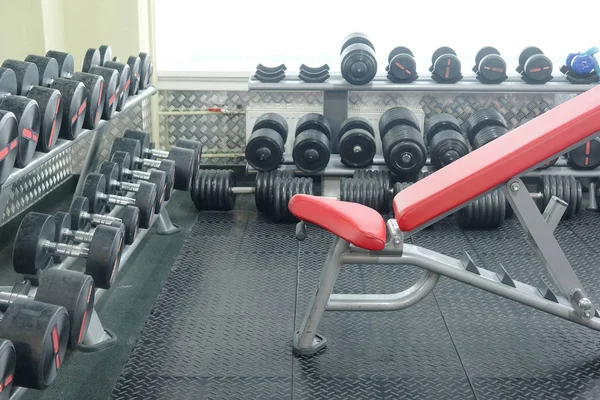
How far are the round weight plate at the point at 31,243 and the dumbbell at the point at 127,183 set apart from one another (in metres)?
0.59

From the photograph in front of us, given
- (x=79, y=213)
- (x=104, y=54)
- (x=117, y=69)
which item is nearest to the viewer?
(x=79, y=213)

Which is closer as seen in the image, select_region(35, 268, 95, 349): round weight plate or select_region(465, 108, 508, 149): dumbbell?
select_region(35, 268, 95, 349): round weight plate

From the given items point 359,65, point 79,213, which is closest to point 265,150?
point 359,65

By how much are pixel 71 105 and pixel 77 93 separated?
2.6 inches

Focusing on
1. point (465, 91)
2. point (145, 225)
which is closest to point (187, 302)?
point (145, 225)

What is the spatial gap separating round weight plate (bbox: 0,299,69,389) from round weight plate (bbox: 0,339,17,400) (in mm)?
38

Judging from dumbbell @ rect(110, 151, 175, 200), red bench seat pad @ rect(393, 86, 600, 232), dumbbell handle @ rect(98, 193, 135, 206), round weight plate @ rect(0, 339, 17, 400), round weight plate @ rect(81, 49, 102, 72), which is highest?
round weight plate @ rect(81, 49, 102, 72)

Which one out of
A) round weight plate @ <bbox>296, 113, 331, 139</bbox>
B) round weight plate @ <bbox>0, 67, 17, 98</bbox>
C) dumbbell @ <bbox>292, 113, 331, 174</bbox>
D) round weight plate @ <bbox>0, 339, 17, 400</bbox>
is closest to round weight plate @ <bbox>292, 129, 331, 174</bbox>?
dumbbell @ <bbox>292, 113, 331, 174</bbox>

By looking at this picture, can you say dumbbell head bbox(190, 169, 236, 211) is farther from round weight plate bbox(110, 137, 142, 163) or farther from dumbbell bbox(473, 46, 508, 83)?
dumbbell bbox(473, 46, 508, 83)

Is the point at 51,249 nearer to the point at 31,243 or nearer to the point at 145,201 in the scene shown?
the point at 31,243

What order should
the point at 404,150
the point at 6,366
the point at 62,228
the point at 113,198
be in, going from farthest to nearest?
the point at 404,150, the point at 113,198, the point at 62,228, the point at 6,366

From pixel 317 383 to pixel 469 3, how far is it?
294 cm

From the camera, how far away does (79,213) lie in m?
2.88

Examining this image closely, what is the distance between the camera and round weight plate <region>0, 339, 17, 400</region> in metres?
1.88
